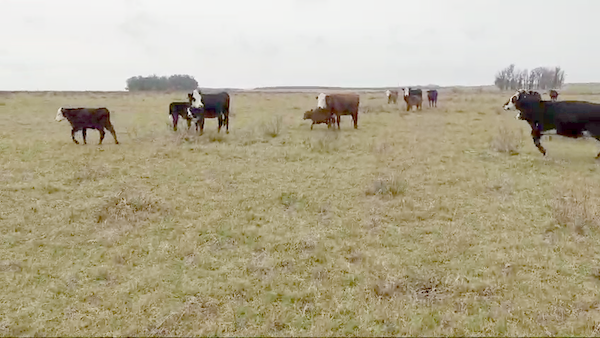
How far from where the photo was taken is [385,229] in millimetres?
5934

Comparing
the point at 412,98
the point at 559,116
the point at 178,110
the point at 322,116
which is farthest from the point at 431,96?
the point at 559,116

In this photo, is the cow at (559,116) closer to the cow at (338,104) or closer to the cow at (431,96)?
the cow at (338,104)

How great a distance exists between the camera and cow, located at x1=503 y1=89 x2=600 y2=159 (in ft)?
32.9

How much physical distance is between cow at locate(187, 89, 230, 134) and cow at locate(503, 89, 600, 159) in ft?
29.3

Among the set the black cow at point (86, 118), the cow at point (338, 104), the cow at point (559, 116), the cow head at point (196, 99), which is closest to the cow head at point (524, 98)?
the cow at point (559, 116)

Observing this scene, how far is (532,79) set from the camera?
292 feet

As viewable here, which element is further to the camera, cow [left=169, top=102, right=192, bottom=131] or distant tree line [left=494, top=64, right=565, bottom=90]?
distant tree line [left=494, top=64, right=565, bottom=90]

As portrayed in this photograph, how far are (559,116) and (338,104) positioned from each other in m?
7.80

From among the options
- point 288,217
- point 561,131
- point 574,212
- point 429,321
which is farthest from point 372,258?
point 561,131

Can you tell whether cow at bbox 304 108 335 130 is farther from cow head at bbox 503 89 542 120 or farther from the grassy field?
cow head at bbox 503 89 542 120

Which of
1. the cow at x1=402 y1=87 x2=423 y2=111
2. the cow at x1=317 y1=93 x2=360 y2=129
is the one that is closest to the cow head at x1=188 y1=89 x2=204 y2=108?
the cow at x1=317 y1=93 x2=360 y2=129

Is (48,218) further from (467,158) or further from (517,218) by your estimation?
(467,158)

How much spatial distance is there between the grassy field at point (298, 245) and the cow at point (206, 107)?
4.01 metres

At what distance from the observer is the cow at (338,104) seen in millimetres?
16469
